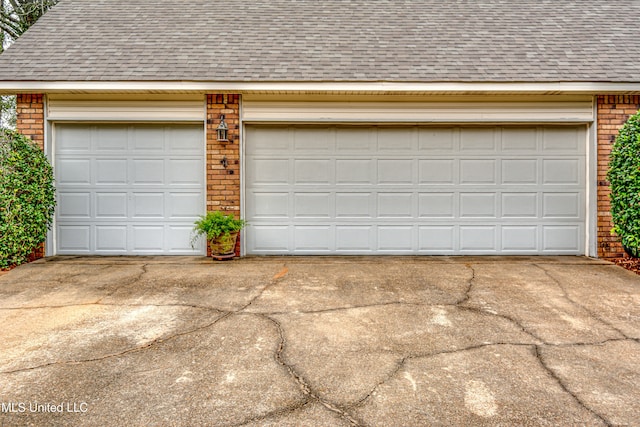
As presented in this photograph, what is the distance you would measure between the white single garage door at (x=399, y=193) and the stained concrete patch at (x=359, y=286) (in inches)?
32.3

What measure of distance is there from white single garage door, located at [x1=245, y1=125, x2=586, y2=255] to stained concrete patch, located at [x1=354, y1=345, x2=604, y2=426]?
12.4 ft

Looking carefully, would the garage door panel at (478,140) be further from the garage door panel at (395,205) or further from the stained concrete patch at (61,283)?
the stained concrete patch at (61,283)

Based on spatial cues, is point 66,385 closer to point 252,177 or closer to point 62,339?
point 62,339

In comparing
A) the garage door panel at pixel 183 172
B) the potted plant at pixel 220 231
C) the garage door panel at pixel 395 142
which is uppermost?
the garage door panel at pixel 395 142

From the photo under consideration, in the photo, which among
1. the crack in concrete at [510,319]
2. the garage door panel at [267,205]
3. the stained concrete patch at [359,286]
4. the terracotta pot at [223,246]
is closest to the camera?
the crack in concrete at [510,319]

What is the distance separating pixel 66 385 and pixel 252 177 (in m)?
4.31

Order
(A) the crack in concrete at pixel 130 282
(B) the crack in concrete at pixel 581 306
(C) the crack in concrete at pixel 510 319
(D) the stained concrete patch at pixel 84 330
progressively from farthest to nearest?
(A) the crack in concrete at pixel 130 282, (B) the crack in concrete at pixel 581 306, (C) the crack in concrete at pixel 510 319, (D) the stained concrete patch at pixel 84 330

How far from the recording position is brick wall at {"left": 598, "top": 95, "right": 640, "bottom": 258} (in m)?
5.91

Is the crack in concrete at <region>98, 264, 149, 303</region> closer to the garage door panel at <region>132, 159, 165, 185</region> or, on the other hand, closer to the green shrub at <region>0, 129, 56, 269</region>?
the garage door panel at <region>132, 159, 165, 185</region>

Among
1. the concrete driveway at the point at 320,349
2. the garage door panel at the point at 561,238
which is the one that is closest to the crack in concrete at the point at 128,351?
the concrete driveway at the point at 320,349

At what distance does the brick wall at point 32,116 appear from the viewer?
19.7 ft

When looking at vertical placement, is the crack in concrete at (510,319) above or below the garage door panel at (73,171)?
below

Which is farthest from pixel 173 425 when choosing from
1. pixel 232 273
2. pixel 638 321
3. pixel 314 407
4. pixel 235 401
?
pixel 638 321

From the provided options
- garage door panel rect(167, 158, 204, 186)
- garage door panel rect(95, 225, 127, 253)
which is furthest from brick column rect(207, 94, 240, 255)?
garage door panel rect(95, 225, 127, 253)
